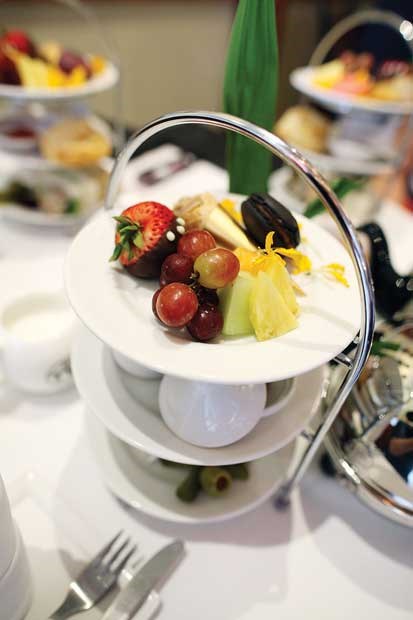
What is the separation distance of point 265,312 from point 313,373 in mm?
191

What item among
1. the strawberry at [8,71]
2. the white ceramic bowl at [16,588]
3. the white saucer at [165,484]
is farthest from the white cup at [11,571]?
the strawberry at [8,71]

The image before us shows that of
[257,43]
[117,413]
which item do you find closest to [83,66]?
[257,43]

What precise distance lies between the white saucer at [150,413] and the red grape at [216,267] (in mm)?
182

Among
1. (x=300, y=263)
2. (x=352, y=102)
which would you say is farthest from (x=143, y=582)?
(x=352, y=102)

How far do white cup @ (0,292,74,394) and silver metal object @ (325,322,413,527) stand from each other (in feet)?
1.27

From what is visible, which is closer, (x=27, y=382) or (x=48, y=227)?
(x=27, y=382)

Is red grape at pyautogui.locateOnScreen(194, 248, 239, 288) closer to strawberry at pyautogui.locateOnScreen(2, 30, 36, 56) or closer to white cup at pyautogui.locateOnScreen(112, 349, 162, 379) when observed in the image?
white cup at pyautogui.locateOnScreen(112, 349, 162, 379)

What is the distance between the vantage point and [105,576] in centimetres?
Answer: 48

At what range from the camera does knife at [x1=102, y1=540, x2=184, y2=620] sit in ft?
1.48

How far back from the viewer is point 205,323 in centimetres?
42

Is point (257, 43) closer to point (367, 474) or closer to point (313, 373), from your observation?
point (313, 373)

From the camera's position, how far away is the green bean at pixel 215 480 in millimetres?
538

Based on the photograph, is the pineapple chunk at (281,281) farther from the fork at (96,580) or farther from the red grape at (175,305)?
the fork at (96,580)

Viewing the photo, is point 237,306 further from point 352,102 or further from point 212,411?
point 352,102
